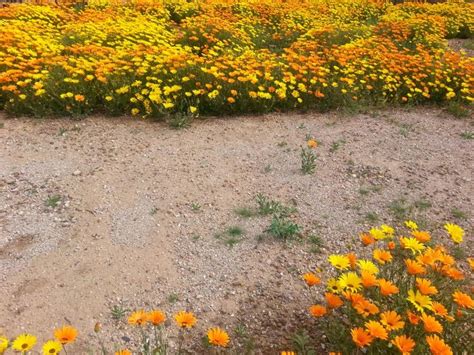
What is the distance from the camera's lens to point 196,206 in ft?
13.2

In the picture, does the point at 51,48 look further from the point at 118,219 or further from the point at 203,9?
the point at 203,9

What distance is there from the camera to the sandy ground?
299 cm

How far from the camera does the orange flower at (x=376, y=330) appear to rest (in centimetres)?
188

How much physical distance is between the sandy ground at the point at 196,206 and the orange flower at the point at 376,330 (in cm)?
92

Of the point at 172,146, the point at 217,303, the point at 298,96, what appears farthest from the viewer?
the point at 298,96

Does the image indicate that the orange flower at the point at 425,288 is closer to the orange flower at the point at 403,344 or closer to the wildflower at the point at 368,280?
the wildflower at the point at 368,280

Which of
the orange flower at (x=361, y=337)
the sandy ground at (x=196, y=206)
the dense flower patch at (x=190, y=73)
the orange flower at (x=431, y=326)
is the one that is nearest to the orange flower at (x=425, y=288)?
the orange flower at (x=431, y=326)

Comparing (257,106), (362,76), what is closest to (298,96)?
(257,106)

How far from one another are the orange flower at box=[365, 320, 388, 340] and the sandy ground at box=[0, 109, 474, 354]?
92 cm

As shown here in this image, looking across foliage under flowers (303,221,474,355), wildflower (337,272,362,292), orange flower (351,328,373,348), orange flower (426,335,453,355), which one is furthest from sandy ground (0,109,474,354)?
orange flower (426,335,453,355)

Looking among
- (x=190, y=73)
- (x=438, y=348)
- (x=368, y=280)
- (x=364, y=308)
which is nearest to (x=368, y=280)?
(x=368, y=280)

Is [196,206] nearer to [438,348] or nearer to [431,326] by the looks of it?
[431,326]

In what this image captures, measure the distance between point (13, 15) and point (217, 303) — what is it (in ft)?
30.0

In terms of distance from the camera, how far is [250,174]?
460cm
